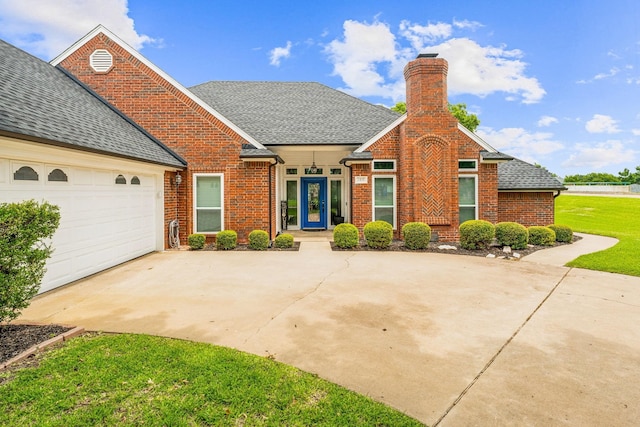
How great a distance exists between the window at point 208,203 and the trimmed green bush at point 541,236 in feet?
34.7

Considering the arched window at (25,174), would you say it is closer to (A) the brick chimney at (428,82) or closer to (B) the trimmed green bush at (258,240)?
(B) the trimmed green bush at (258,240)

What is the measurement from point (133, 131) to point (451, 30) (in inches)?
526

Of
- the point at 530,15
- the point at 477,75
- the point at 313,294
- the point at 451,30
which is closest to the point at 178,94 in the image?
the point at 313,294

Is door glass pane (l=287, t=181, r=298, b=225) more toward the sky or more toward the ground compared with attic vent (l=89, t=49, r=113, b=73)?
more toward the ground

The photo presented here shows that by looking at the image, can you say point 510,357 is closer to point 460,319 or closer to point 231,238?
point 460,319

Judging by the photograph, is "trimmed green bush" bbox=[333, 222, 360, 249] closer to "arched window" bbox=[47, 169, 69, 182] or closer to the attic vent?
"arched window" bbox=[47, 169, 69, 182]

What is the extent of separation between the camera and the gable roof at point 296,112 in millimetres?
12969

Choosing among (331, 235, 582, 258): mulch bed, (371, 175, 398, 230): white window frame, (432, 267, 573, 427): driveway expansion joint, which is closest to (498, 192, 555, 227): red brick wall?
(331, 235, 582, 258): mulch bed

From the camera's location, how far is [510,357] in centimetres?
355

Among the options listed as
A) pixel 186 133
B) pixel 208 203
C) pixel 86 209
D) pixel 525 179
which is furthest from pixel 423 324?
pixel 525 179

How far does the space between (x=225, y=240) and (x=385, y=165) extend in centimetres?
632

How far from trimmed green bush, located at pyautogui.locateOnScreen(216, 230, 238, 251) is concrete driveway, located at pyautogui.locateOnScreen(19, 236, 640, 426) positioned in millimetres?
2305

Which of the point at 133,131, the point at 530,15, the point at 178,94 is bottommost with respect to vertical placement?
the point at 133,131

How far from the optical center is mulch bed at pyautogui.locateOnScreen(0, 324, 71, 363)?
11.5ft
